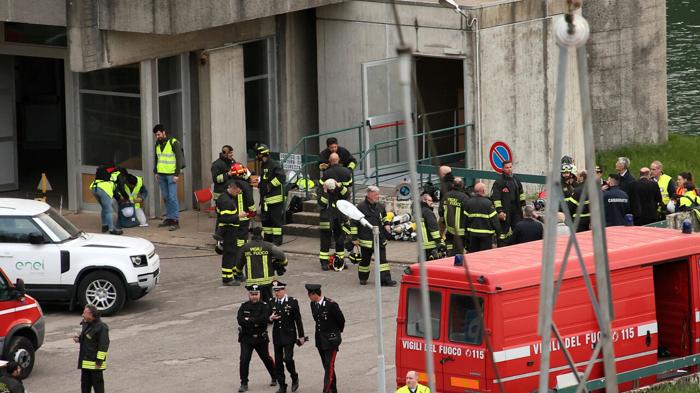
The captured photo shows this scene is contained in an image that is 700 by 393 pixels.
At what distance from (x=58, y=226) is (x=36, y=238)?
0.54 metres

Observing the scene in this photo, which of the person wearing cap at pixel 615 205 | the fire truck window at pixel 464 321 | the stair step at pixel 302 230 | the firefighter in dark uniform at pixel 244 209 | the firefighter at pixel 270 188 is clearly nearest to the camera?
the fire truck window at pixel 464 321

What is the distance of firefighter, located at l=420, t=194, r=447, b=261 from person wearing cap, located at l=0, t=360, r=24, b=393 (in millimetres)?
7692

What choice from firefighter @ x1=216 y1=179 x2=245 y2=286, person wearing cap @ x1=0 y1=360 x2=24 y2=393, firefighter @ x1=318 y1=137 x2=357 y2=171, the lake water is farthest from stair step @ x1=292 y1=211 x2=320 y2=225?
the lake water

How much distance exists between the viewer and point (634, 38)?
31.0 meters

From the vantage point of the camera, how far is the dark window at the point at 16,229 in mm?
20891

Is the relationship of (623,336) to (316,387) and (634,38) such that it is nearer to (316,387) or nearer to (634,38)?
(316,387)

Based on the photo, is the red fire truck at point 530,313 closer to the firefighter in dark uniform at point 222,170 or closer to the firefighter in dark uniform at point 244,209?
the firefighter in dark uniform at point 244,209

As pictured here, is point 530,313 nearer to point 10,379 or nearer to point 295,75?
point 10,379

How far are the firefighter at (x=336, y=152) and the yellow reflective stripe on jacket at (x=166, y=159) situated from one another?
2.93 m

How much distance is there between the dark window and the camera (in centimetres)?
2089

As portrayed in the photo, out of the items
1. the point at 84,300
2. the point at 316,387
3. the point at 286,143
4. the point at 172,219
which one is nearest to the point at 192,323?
the point at 84,300

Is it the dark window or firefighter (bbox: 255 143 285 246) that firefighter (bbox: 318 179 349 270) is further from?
the dark window

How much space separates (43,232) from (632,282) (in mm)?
8569

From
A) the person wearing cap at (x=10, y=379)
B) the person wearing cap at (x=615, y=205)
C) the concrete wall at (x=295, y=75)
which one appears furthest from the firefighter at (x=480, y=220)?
the concrete wall at (x=295, y=75)
